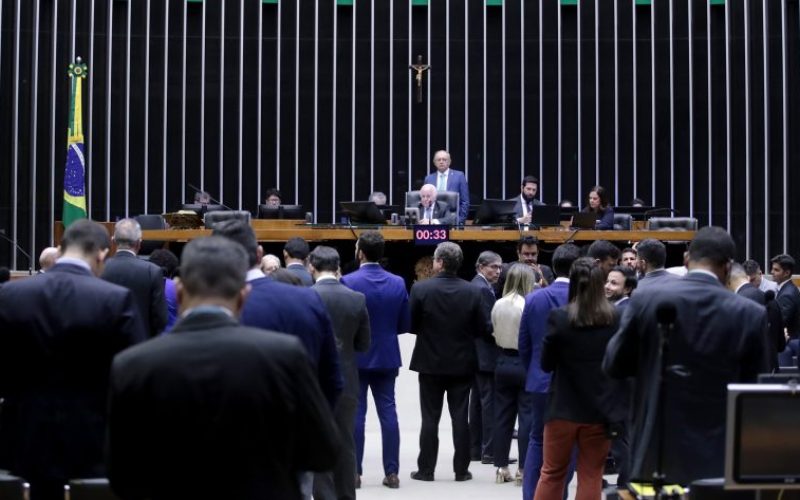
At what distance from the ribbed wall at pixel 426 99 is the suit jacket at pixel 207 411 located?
1363 cm

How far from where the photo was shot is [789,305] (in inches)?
401

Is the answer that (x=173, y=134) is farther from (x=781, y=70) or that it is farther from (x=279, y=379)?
(x=279, y=379)

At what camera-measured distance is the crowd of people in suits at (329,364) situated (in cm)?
287

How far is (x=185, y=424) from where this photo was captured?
9.32ft

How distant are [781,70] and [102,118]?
8510mm

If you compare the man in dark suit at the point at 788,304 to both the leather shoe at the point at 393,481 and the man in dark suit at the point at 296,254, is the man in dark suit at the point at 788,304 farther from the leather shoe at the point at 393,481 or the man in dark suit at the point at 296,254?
the man in dark suit at the point at 296,254

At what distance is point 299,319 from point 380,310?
2.83 meters

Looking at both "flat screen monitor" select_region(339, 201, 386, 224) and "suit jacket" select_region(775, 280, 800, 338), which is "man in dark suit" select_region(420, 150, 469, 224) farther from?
"suit jacket" select_region(775, 280, 800, 338)

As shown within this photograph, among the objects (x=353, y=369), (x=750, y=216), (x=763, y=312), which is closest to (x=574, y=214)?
(x=750, y=216)

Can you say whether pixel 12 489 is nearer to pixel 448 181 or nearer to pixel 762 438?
pixel 762 438

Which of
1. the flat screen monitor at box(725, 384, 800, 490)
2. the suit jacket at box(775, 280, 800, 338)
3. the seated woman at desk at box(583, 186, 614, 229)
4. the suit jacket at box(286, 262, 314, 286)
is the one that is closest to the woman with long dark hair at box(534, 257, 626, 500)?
the suit jacket at box(286, 262, 314, 286)

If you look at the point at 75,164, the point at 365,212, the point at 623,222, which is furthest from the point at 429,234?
the point at 75,164

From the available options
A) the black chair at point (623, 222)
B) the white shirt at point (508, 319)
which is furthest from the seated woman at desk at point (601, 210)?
the white shirt at point (508, 319)

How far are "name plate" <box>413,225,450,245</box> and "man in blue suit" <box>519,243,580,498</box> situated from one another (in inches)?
204
